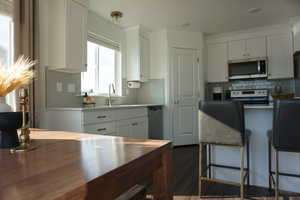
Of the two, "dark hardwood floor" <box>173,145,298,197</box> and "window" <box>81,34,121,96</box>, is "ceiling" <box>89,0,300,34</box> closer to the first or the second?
"window" <box>81,34,121,96</box>

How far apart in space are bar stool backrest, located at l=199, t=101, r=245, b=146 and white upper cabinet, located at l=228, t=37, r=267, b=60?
3.23 meters

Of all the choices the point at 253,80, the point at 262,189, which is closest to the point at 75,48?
the point at 262,189

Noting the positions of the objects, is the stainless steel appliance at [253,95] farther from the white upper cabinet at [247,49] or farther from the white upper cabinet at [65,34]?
the white upper cabinet at [65,34]

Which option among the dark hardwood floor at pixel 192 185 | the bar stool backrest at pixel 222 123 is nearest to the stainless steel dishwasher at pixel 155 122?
the dark hardwood floor at pixel 192 185

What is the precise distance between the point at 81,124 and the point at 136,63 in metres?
2.16

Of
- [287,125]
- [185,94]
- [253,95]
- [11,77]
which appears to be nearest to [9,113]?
[11,77]

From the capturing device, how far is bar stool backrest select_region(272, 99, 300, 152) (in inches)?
63.8

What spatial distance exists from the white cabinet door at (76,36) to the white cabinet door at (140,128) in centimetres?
121

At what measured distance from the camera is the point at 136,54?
4.23 m

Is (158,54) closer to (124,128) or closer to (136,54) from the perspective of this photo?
(136,54)

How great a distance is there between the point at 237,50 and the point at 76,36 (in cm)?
358

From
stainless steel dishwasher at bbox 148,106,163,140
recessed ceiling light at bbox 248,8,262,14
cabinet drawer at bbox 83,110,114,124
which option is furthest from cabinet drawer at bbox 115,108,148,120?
recessed ceiling light at bbox 248,8,262,14

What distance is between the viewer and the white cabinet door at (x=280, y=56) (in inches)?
167

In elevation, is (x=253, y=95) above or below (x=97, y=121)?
above
